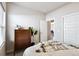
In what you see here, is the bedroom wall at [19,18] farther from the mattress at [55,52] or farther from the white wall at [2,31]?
the mattress at [55,52]

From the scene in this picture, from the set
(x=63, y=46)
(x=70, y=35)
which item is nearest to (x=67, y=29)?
(x=70, y=35)

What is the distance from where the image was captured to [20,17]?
1.89 metres

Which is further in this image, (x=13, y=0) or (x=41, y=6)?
(x=41, y=6)

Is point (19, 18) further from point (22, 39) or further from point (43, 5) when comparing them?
point (43, 5)

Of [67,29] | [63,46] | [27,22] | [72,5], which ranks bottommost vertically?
[63,46]

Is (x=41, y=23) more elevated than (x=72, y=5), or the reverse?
(x=72, y=5)

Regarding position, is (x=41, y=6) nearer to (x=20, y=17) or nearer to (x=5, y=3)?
(x=20, y=17)

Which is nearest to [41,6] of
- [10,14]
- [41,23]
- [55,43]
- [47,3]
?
[47,3]

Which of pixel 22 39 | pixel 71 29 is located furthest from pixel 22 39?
pixel 71 29

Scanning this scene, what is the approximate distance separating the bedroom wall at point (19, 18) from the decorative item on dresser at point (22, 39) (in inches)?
3.2

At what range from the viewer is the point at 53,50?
1.78m

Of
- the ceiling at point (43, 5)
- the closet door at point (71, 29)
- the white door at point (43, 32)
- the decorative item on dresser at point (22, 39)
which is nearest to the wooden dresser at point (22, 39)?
the decorative item on dresser at point (22, 39)

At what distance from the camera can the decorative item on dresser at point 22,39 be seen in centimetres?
189

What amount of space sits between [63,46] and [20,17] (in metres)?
0.94
